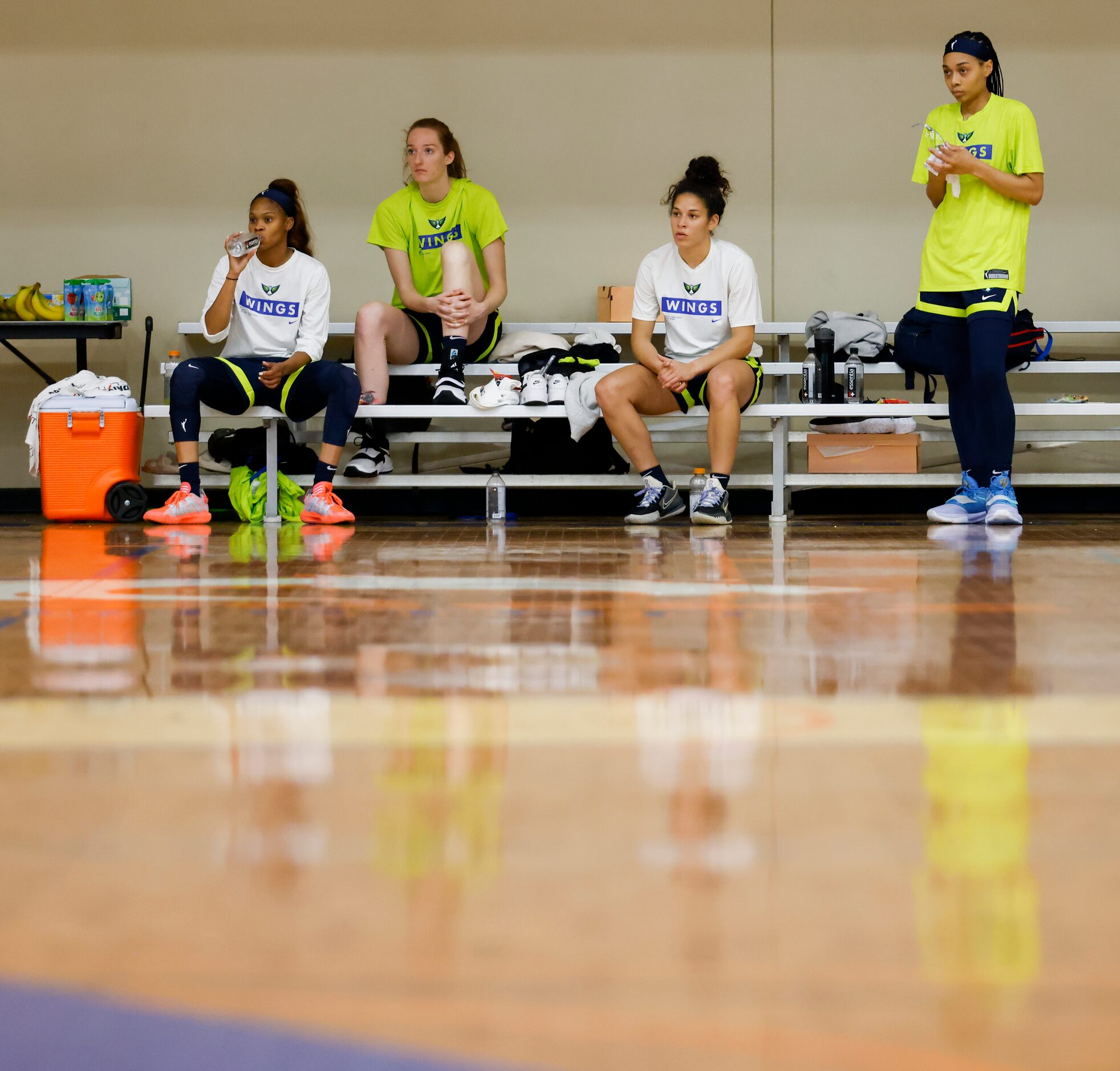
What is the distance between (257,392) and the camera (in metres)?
4.08

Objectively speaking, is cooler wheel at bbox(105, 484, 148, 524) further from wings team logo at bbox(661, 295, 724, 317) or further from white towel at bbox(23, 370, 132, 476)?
wings team logo at bbox(661, 295, 724, 317)

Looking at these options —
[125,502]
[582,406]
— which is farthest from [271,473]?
[582,406]

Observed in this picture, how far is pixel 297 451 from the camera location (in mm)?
4516

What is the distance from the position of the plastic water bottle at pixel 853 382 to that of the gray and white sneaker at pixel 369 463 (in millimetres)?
1541

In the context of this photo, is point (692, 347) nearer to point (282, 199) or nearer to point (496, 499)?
point (496, 499)

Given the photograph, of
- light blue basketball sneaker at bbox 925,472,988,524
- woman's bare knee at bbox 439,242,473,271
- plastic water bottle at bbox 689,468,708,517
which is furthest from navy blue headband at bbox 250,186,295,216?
light blue basketball sneaker at bbox 925,472,988,524

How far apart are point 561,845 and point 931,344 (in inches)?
136

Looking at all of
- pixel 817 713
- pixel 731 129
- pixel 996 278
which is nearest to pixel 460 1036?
pixel 817 713

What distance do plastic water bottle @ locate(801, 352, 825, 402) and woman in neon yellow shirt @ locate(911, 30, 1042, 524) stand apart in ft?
1.76

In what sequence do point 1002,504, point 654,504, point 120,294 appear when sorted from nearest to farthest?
point 1002,504
point 654,504
point 120,294

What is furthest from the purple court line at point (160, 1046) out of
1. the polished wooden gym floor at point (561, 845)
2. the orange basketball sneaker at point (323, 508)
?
the orange basketball sneaker at point (323, 508)

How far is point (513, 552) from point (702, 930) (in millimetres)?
2311

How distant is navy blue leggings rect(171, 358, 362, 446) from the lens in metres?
3.98

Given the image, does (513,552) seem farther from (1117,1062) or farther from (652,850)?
(1117,1062)
